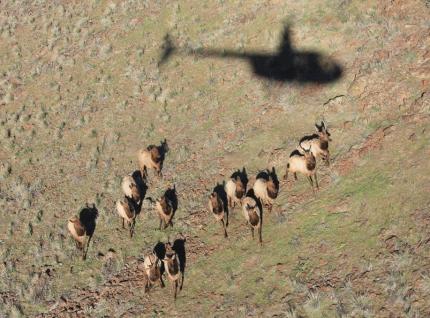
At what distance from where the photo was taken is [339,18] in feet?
75.1

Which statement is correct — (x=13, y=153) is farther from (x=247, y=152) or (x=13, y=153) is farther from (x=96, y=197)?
(x=247, y=152)

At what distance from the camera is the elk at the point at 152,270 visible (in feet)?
50.9

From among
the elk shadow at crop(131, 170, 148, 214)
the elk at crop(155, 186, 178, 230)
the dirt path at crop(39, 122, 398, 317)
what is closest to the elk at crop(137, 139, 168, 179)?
the elk shadow at crop(131, 170, 148, 214)

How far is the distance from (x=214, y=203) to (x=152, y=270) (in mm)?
3072

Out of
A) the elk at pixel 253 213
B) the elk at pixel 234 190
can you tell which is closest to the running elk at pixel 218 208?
the elk at pixel 234 190

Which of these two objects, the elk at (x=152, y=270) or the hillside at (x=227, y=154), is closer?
the hillside at (x=227, y=154)

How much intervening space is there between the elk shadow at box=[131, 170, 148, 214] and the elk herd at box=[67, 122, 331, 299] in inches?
0.6

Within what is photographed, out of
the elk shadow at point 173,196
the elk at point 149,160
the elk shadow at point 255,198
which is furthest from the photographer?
the elk at point 149,160

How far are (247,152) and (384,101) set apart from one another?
5.55m

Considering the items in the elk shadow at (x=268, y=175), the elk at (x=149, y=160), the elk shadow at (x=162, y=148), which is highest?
the elk shadow at (x=162, y=148)

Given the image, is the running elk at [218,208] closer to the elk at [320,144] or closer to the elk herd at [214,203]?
the elk herd at [214,203]

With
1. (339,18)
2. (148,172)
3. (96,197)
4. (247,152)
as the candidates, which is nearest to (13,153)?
(96,197)

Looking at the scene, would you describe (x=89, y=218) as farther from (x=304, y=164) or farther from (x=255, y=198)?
(x=304, y=164)

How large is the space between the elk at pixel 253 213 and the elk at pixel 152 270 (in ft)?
10.6
